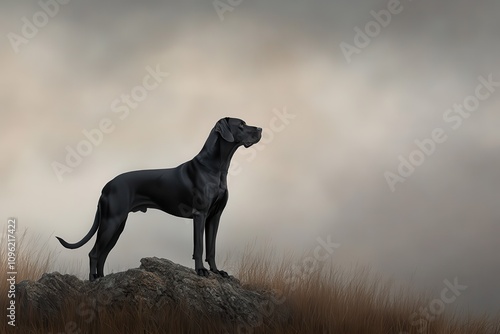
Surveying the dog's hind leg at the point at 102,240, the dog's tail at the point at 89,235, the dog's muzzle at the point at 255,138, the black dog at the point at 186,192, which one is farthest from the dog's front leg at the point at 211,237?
the dog's tail at the point at 89,235

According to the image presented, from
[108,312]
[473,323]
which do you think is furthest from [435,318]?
[108,312]

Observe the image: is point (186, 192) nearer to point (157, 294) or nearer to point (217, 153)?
point (217, 153)

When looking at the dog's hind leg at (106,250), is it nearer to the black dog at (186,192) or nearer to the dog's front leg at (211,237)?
the black dog at (186,192)

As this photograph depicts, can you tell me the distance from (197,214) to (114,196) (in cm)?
107

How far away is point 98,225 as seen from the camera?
820cm

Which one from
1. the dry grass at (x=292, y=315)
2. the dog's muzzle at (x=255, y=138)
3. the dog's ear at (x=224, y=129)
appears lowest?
the dry grass at (x=292, y=315)

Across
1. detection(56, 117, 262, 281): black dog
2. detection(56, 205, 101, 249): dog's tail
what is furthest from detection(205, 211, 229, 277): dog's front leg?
detection(56, 205, 101, 249): dog's tail

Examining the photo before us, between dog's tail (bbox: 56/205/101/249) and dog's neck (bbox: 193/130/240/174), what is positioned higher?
dog's neck (bbox: 193/130/240/174)

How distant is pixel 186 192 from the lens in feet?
25.6

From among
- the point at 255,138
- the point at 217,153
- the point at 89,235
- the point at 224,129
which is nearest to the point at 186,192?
the point at 217,153

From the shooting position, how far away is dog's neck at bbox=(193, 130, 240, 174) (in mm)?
7848

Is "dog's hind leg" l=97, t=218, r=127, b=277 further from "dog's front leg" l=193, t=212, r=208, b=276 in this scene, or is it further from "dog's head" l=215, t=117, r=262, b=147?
"dog's head" l=215, t=117, r=262, b=147

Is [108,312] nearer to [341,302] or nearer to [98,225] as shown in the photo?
[98,225]

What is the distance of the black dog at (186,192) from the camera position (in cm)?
776
